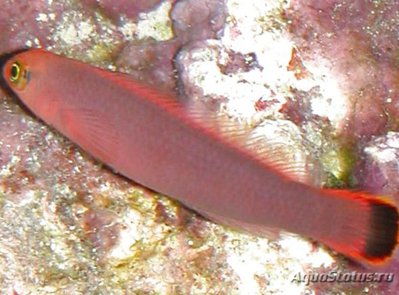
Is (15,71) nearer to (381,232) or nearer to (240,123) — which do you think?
(240,123)

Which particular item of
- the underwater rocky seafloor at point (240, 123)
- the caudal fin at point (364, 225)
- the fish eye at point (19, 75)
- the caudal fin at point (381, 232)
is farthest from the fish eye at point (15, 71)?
the caudal fin at point (381, 232)

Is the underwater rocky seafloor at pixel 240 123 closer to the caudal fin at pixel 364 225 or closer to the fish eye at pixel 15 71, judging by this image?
the fish eye at pixel 15 71

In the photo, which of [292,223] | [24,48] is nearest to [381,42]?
[292,223]

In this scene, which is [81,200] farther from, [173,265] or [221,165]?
[221,165]

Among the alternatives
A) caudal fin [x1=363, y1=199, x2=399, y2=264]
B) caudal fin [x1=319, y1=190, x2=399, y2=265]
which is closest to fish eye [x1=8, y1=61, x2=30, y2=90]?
caudal fin [x1=319, y1=190, x2=399, y2=265]

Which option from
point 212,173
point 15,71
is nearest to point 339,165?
point 212,173

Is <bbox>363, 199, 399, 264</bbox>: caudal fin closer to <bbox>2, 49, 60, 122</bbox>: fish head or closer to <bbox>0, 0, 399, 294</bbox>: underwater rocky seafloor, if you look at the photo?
<bbox>0, 0, 399, 294</bbox>: underwater rocky seafloor
